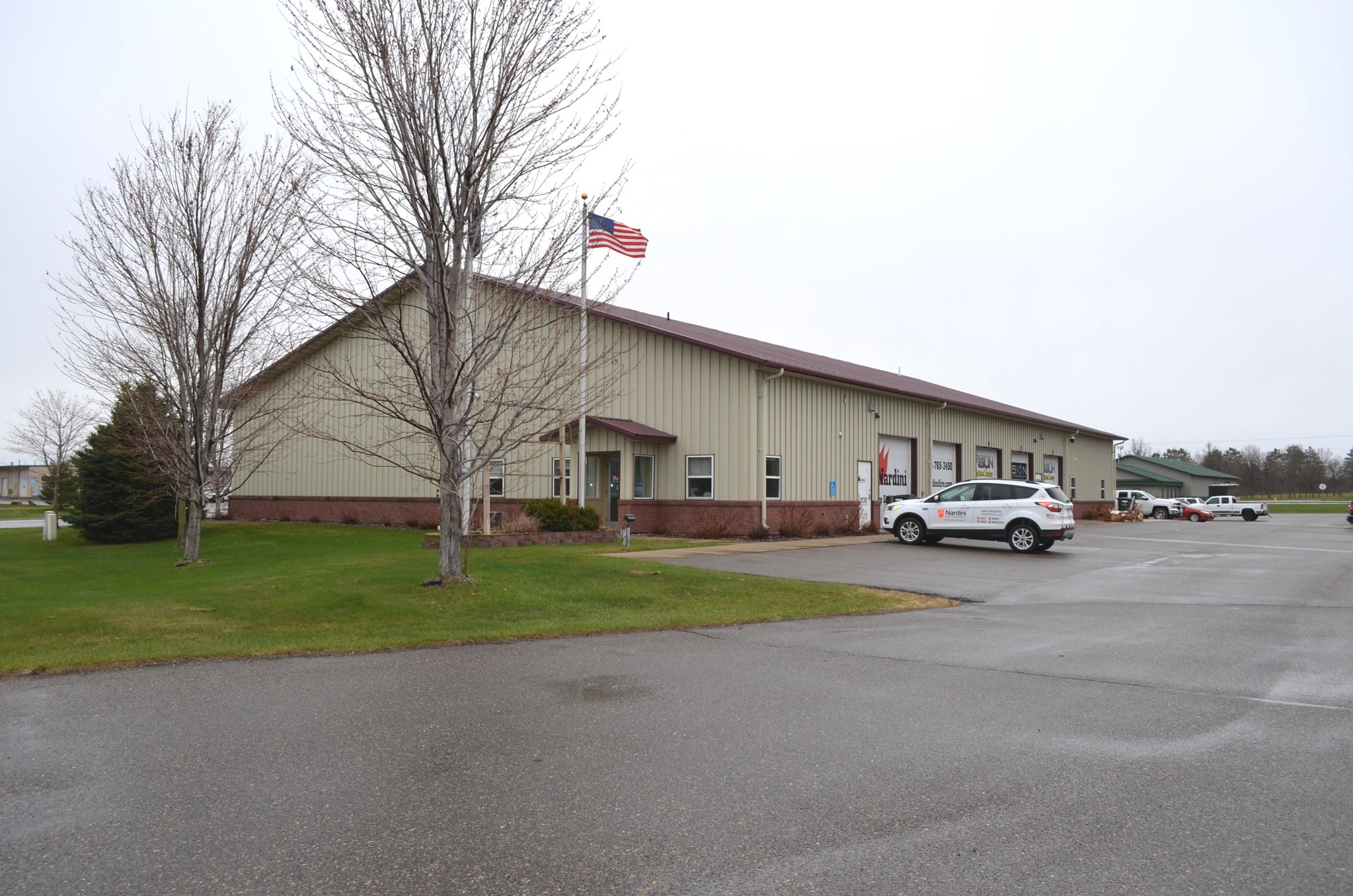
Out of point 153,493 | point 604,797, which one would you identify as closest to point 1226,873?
point 604,797

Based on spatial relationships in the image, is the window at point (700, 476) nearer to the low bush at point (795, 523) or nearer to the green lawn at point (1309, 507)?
the low bush at point (795, 523)

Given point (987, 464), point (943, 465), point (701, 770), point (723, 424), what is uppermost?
point (723, 424)

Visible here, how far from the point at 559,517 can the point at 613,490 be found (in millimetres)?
5520

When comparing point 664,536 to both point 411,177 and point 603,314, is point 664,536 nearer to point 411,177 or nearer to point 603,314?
point 603,314

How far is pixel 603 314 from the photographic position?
26.6 metres

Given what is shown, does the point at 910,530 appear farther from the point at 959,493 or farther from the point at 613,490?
the point at 613,490

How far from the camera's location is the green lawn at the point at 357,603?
32.0ft

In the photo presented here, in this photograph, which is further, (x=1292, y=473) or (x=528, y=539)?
(x=1292, y=473)

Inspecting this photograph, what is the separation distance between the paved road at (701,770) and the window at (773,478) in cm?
1487

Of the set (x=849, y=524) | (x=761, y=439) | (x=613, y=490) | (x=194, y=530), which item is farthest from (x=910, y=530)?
(x=194, y=530)

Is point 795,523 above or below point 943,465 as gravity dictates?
below

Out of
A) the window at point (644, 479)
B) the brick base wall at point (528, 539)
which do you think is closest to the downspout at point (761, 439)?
the window at point (644, 479)

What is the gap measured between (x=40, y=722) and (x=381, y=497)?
2665 cm

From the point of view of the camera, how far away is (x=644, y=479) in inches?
1040
